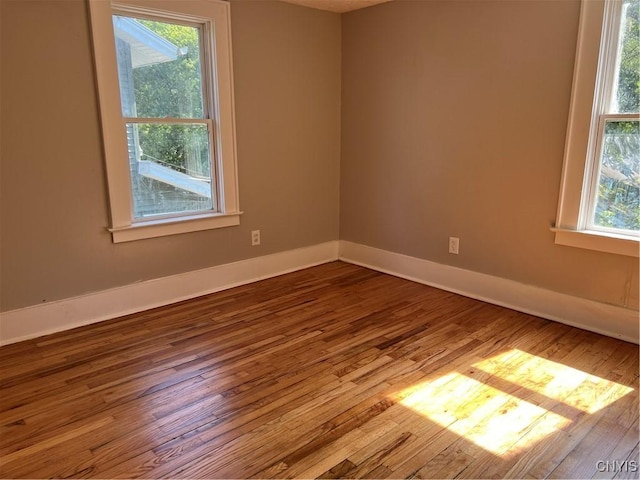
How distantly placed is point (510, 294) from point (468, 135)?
113cm

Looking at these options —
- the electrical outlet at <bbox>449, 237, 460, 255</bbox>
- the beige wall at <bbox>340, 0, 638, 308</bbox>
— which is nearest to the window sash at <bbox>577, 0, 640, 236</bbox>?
the beige wall at <bbox>340, 0, 638, 308</bbox>

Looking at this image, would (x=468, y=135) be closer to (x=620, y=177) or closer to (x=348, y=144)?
(x=620, y=177)

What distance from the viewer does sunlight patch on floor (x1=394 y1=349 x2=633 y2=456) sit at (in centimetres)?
187

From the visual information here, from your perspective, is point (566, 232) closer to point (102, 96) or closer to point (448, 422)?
point (448, 422)

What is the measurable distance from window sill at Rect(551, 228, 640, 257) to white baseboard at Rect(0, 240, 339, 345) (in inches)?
80.2

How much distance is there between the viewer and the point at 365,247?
4.12m

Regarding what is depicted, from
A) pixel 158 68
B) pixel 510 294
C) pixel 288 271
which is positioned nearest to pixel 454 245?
pixel 510 294

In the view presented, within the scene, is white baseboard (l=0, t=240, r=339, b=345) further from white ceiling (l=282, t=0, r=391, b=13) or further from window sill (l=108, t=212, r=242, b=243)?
white ceiling (l=282, t=0, r=391, b=13)

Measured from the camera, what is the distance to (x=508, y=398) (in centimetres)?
210

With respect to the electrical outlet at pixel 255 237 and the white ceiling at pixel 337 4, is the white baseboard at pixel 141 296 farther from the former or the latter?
the white ceiling at pixel 337 4

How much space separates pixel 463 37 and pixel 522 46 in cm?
43

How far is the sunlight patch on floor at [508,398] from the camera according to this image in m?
1.87

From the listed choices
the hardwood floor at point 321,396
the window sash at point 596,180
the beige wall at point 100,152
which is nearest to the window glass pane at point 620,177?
the window sash at point 596,180

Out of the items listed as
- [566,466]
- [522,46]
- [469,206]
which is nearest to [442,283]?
[469,206]
